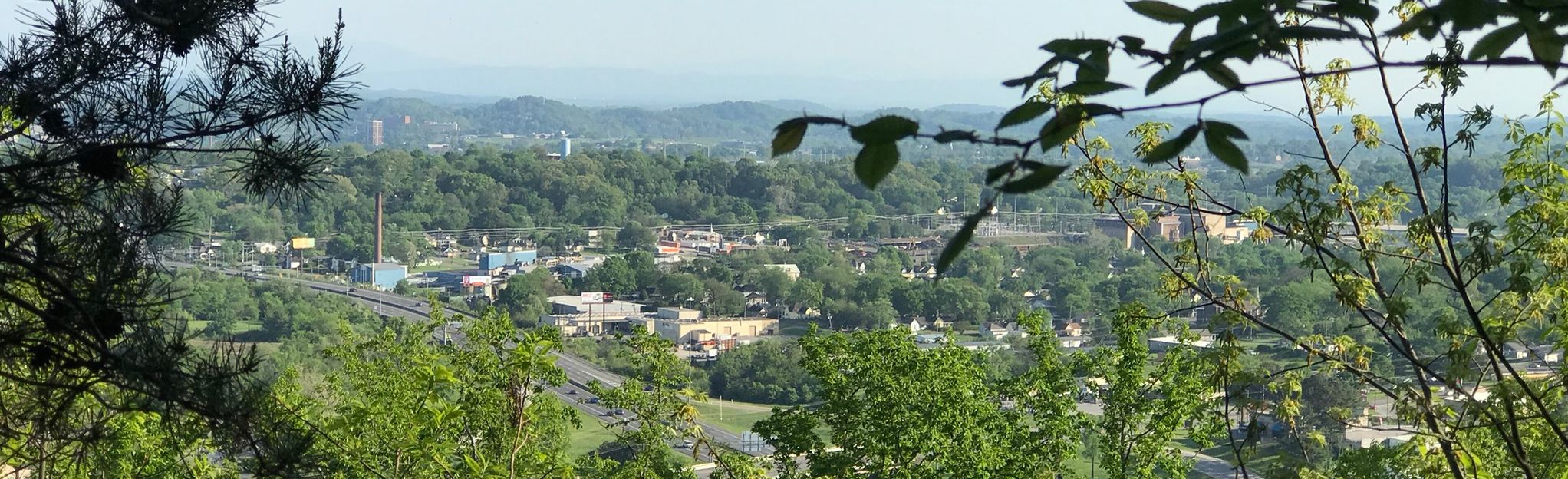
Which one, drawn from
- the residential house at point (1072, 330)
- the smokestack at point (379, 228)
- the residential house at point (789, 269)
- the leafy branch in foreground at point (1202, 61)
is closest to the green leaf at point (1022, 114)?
the leafy branch in foreground at point (1202, 61)

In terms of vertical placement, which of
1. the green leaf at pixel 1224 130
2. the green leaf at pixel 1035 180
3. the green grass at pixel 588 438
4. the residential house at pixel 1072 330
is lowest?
the green grass at pixel 588 438

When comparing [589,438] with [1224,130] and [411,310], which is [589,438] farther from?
[1224,130]

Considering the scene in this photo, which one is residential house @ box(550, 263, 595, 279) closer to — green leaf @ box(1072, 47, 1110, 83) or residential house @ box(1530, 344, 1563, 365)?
residential house @ box(1530, 344, 1563, 365)

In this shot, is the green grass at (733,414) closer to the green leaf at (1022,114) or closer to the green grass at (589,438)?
the green grass at (589,438)

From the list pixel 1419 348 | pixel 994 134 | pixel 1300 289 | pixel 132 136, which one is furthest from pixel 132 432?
pixel 1300 289

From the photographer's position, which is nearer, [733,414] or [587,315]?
[733,414]

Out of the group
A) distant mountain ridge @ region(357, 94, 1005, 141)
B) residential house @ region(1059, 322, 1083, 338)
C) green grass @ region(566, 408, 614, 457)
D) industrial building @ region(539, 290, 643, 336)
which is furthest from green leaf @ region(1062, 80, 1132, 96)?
distant mountain ridge @ region(357, 94, 1005, 141)

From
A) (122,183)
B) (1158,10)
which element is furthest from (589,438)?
(1158,10)
